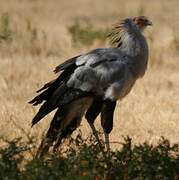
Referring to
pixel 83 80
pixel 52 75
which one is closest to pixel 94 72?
pixel 83 80

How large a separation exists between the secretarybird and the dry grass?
1.17ft

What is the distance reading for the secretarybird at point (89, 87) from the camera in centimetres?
746

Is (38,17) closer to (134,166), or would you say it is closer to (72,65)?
(72,65)

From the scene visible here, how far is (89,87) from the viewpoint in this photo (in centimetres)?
750

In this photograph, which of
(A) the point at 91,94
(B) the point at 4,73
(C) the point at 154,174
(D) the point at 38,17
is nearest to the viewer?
(C) the point at 154,174

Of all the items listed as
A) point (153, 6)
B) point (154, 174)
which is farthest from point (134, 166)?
point (153, 6)

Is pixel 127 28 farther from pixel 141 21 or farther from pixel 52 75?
pixel 52 75

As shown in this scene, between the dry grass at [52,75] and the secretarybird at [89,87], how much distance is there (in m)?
0.36

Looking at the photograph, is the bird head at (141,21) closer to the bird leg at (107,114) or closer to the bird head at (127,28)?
the bird head at (127,28)

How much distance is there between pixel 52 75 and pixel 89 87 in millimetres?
4874

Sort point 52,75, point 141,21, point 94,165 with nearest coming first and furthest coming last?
point 94,165 → point 141,21 → point 52,75

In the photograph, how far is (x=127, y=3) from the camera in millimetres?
25562

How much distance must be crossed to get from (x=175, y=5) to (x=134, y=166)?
20369 millimetres

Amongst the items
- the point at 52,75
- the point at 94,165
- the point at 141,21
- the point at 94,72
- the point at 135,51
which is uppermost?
the point at 52,75
